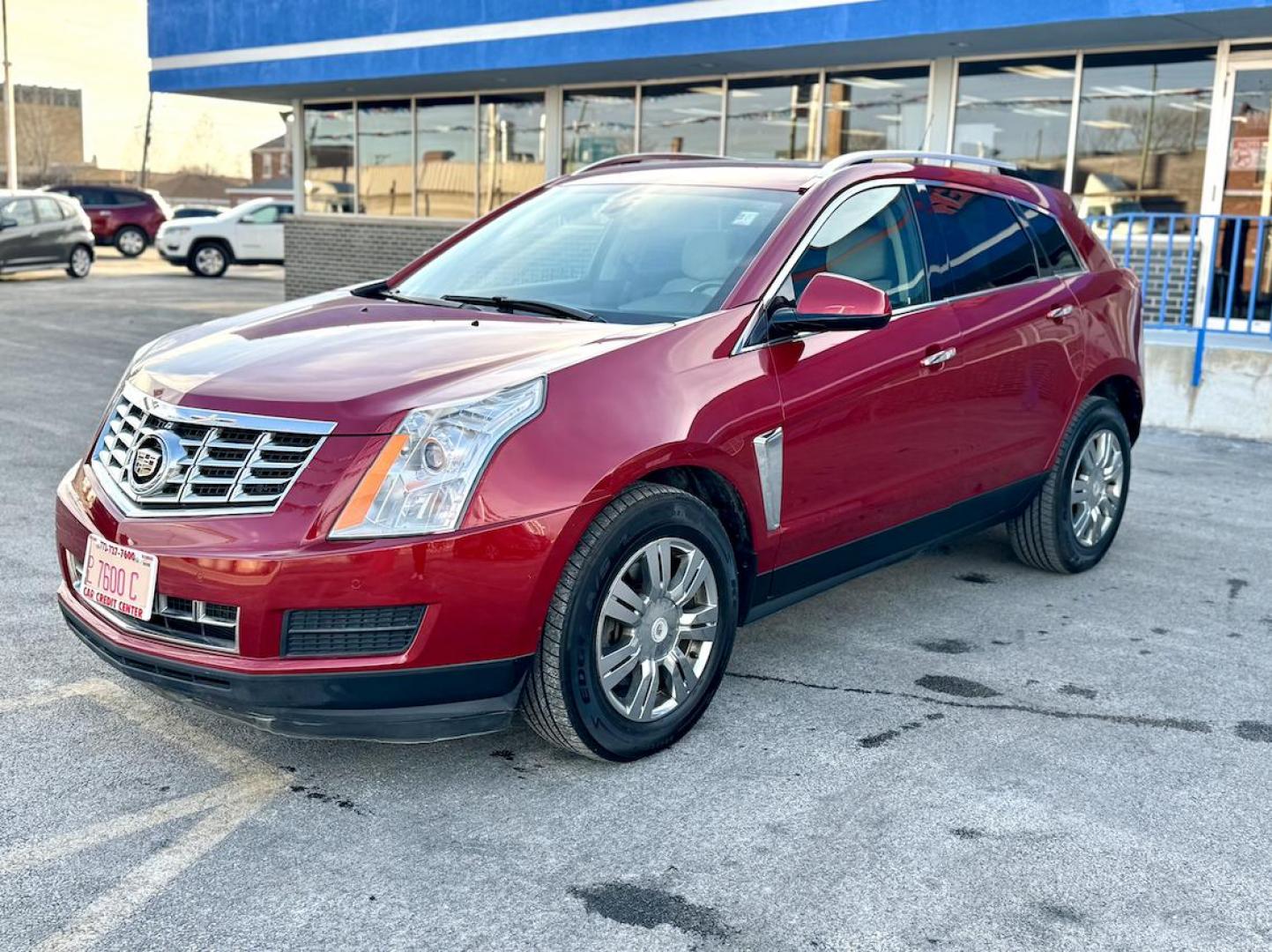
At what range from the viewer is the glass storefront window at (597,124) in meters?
16.8

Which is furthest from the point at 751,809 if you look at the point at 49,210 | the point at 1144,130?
the point at 49,210

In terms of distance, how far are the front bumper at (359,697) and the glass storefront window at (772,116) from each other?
1228 centimetres

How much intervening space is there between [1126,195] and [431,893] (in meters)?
11.5

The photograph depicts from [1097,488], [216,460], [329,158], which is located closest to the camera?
[216,460]

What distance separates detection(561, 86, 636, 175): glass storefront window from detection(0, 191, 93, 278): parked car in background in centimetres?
1190

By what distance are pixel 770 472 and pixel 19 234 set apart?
76.0ft

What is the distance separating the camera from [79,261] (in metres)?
25.0

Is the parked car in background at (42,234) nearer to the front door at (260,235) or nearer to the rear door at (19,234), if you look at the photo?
the rear door at (19,234)

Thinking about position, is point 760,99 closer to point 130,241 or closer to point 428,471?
point 428,471

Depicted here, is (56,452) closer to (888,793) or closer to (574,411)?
(574,411)

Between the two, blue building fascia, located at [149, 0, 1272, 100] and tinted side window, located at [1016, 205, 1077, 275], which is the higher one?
blue building fascia, located at [149, 0, 1272, 100]

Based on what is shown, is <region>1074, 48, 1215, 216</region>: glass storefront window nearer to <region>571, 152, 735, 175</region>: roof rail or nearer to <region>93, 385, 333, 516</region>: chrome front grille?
<region>571, 152, 735, 175</region>: roof rail

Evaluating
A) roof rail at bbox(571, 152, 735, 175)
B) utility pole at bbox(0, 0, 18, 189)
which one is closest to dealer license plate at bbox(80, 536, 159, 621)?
roof rail at bbox(571, 152, 735, 175)

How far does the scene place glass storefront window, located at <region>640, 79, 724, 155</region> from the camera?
1590cm
